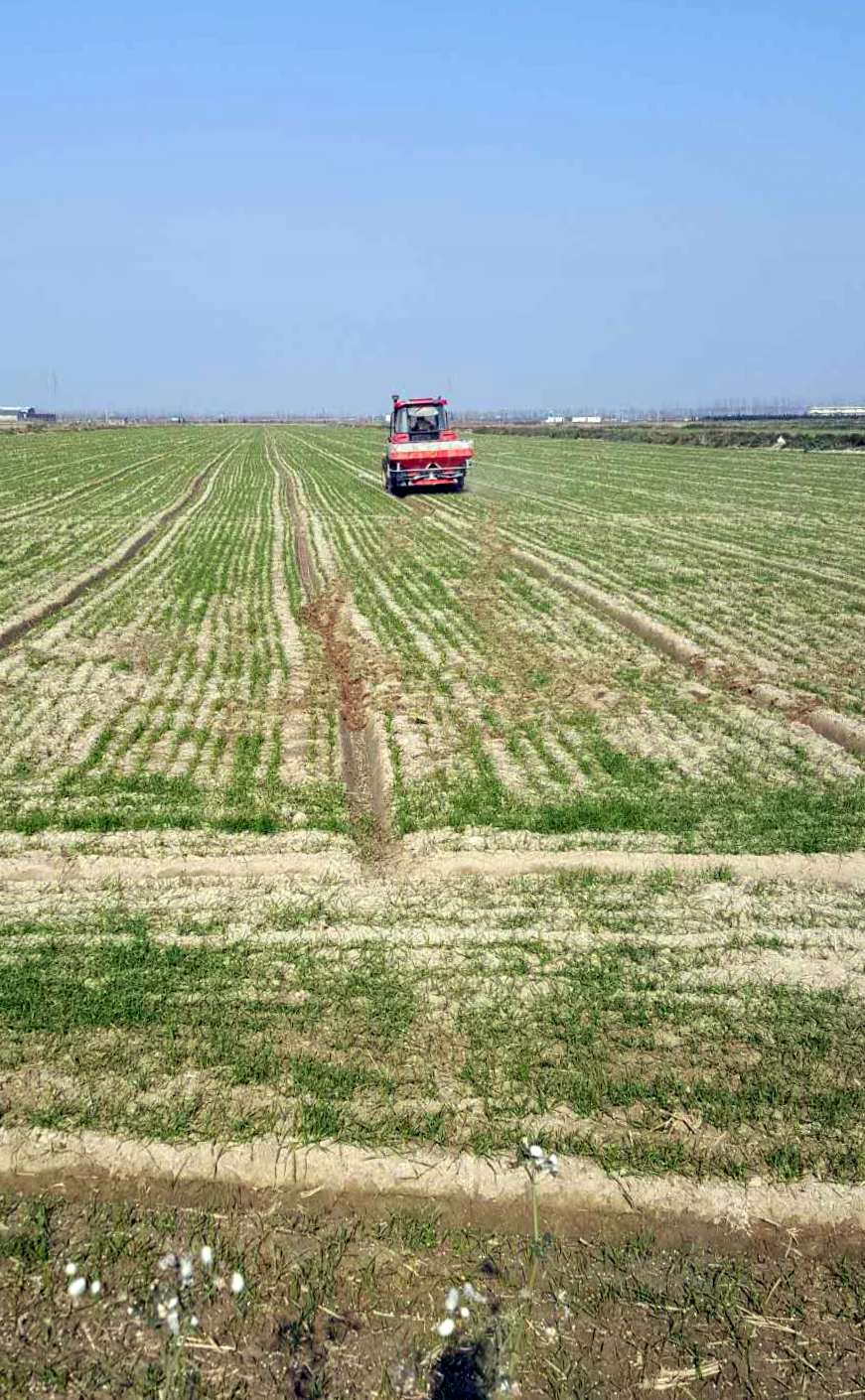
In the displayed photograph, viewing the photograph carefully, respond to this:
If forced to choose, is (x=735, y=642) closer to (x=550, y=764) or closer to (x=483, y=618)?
(x=483, y=618)

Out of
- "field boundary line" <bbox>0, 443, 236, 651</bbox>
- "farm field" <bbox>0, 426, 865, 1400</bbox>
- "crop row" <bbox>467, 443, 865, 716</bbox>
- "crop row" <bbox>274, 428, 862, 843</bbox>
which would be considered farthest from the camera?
"field boundary line" <bbox>0, 443, 236, 651</bbox>

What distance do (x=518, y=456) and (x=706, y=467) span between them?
11352mm

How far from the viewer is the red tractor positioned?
28.8m

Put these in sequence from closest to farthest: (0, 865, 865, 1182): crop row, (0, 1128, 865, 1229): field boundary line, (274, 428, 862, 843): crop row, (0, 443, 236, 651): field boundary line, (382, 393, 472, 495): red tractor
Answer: (0, 1128, 865, 1229): field boundary line → (0, 865, 865, 1182): crop row → (274, 428, 862, 843): crop row → (0, 443, 236, 651): field boundary line → (382, 393, 472, 495): red tractor

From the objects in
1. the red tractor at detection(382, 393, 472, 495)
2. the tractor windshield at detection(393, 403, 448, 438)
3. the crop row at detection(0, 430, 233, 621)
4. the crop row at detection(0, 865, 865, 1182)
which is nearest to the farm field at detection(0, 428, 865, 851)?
the crop row at detection(0, 430, 233, 621)

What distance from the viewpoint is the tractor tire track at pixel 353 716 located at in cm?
763

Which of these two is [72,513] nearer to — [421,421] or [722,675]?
[421,421]

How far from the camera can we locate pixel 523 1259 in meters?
3.85

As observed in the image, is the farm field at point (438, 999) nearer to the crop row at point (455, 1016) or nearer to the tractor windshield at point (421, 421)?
the crop row at point (455, 1016)

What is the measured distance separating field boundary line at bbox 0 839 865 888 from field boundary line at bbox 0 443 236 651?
259 inches

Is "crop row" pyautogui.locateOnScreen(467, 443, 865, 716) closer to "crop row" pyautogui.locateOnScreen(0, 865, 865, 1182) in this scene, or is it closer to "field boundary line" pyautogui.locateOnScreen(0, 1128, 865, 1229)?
"crop row" pyautogui.locateOnScreen(0, 865, 865, 1182)

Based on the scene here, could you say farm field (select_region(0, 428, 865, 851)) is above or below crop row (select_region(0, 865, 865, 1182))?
above

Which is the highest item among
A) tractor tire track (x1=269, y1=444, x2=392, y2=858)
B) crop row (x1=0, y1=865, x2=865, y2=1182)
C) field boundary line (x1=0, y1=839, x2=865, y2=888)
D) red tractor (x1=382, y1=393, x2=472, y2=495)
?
red tractor (x1=382, y1=393, x2=472, y2=495)

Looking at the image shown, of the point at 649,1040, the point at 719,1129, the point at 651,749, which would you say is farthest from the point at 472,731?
the point at 719,1129
